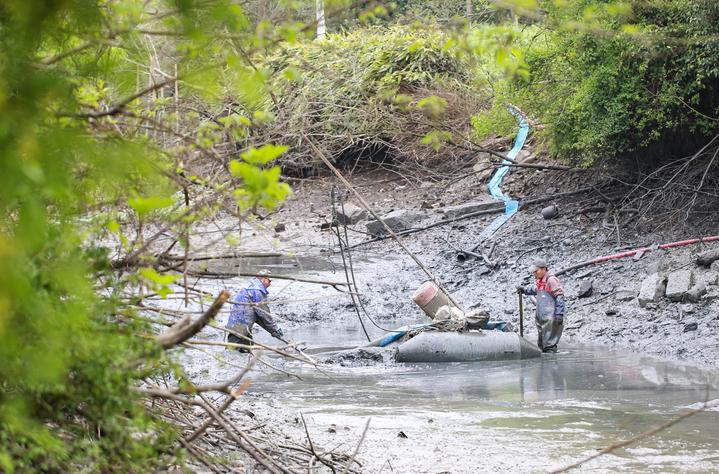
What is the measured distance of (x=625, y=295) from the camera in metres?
14.6

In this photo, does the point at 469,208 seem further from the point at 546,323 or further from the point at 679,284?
the point at 546,323

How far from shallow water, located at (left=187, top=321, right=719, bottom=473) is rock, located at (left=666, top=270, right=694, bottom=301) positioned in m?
1.49

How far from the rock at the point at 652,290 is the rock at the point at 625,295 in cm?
19

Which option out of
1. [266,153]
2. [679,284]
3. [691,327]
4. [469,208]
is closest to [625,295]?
[679,284]

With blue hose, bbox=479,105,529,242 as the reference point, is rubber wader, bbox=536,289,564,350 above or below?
below

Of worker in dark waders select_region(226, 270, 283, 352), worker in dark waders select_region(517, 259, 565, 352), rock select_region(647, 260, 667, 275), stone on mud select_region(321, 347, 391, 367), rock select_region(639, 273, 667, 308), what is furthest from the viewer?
rock select_region(647, 260, 667, 275)

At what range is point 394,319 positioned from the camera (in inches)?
654

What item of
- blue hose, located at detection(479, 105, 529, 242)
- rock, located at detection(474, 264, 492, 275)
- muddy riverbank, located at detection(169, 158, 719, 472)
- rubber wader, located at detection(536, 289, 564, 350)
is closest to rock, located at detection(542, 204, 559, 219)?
muddy riverbank, located at detection(169, 158, 719, 472)

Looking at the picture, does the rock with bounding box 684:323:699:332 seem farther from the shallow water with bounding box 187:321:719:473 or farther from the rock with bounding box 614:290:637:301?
the rock with bounding box 614:290:637:301

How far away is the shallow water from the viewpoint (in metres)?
7.52

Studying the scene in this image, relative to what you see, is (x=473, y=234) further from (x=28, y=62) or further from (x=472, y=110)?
(x=28, y=62)

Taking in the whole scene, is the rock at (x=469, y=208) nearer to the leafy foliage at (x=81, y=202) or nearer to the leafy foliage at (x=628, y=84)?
the leafy foliage at (x=628, y=84)

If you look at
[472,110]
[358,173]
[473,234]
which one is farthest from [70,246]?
[358,173]

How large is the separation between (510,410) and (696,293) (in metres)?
5.25
